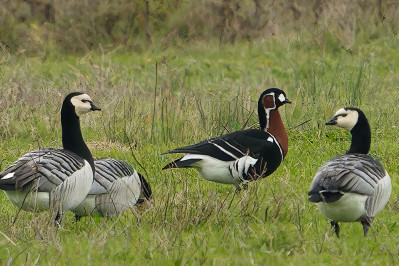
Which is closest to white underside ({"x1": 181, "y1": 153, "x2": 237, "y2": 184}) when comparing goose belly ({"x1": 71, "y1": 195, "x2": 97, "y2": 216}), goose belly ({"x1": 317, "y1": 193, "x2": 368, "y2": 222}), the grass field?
the grass field

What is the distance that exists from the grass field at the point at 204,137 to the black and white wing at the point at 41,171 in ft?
0.92

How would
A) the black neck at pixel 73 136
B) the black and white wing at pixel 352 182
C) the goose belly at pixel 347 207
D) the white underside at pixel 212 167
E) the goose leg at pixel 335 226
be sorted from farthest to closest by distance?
1. the white underside at pixel 212 167
2. the black neck at pixel 73 136
3. the goose leg at pixel 335 226
4. the goose belly at pixel 347 207
5. the black and white wing at pixel 352 182

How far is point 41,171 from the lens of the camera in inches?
278

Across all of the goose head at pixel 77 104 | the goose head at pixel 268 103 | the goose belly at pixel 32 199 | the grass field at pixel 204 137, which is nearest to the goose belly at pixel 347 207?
the grass field at pixel 204 137

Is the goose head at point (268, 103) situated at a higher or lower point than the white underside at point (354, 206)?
higher

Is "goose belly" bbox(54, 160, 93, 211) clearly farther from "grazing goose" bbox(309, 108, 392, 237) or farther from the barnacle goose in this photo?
"grazing goose" bbox(309, 108, 392, 237)

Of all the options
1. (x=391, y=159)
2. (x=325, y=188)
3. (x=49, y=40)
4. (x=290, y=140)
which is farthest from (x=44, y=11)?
(x=325, y=188)

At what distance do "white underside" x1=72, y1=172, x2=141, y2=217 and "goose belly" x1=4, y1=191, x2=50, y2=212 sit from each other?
1.65 feet

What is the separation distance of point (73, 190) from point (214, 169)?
191 cm

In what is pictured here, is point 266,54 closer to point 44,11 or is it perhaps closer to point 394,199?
point 44,11

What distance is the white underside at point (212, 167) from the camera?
8.56 meters

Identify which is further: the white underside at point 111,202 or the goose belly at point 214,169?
the goose belly at point 214,169

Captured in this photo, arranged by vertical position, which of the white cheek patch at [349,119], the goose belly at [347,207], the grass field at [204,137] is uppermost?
the white cheek patch at [349,119]

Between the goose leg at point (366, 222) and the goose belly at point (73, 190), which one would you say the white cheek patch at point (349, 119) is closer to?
the goose leg at point (366, 222)
